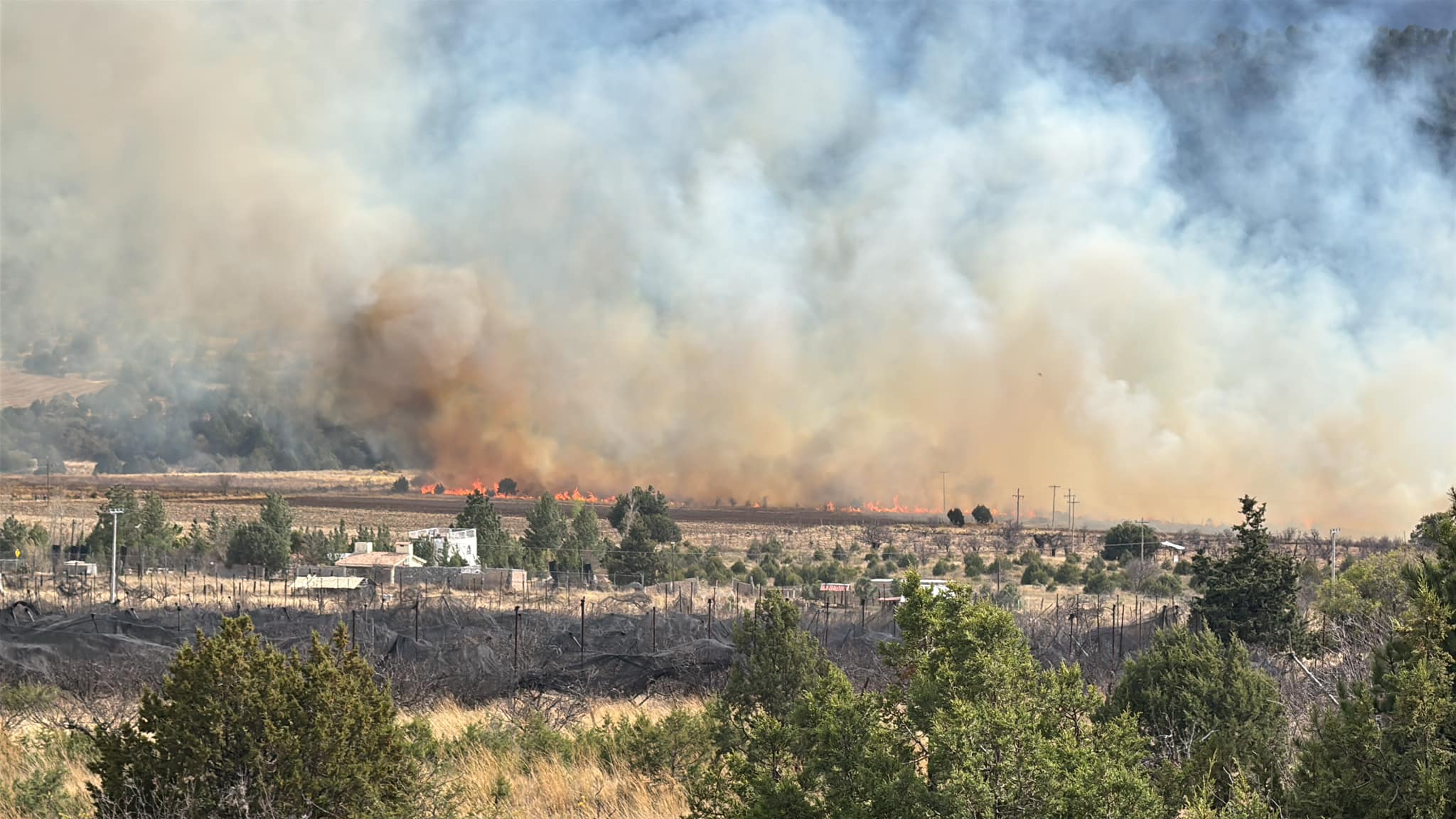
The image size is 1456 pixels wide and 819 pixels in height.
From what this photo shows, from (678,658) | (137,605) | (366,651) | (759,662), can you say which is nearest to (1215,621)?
(678,658)

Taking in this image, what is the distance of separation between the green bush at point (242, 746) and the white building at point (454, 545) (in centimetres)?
5524

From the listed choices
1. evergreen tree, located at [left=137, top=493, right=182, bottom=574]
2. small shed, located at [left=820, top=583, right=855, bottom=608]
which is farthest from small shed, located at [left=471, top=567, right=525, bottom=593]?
evergreen tree, located at [left=137, top=493, right=182, bottom=574]

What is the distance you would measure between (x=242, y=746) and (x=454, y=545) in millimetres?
60482

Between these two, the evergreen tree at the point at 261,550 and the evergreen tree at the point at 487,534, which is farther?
the evergreen tree at the point at 487,534

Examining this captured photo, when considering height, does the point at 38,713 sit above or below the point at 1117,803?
below

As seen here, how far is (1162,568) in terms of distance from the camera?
7212 cm

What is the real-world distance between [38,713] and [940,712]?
1961 centimetres

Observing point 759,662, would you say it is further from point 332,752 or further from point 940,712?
point 940,712

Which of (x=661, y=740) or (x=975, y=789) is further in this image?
(x=661, y=740)

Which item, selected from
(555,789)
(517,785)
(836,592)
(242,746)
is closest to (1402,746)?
(242,746)

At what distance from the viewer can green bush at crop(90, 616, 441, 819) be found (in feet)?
32.8

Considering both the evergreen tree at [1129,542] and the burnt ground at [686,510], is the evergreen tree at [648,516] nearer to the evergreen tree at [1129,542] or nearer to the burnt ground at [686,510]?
the burnt ground at [686,510]

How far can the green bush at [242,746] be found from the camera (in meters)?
9.99

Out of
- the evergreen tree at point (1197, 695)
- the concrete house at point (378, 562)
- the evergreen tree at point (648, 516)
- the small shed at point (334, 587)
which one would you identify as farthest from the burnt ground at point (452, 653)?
the evergreen tree at point (648, 516)
